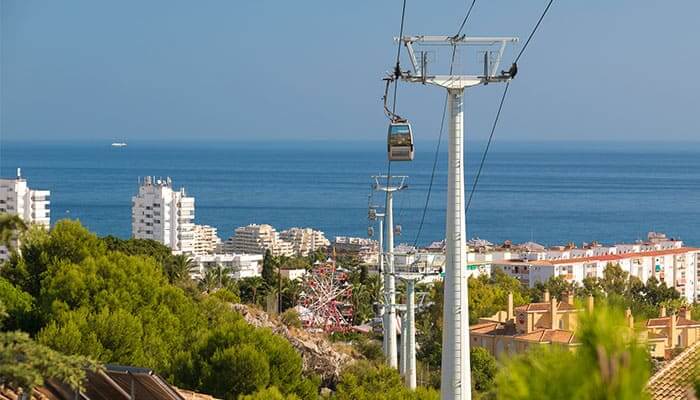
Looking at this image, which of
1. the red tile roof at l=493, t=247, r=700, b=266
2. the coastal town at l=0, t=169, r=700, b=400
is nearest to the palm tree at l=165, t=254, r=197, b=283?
the coastal town at l=0, t=169, r=700, b=400

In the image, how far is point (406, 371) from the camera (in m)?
20.5

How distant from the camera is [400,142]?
1336 centimetres

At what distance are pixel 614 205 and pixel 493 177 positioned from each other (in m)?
49.0

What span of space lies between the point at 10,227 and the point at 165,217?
87.5m

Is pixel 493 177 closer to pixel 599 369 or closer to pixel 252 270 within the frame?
pixel 252 270

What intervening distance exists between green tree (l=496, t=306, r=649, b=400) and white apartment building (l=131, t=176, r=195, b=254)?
88.6 m

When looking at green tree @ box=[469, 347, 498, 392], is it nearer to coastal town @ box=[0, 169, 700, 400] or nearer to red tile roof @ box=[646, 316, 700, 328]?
coastal town @ box=[0, 169, 700, 400]

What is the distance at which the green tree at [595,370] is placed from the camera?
234cm

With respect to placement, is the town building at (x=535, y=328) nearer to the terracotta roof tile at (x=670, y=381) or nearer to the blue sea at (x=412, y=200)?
the terracotta roof tile at (x=670, y=381)

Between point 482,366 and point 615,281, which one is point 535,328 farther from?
point 615,281

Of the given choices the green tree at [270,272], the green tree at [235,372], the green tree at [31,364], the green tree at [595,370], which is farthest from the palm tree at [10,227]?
the green tree at [270,272]

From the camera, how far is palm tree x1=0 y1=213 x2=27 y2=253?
5344 millimetres

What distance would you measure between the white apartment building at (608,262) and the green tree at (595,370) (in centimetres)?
6316

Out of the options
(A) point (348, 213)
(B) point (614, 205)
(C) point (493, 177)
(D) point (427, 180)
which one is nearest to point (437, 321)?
(A) point (348, 213)
